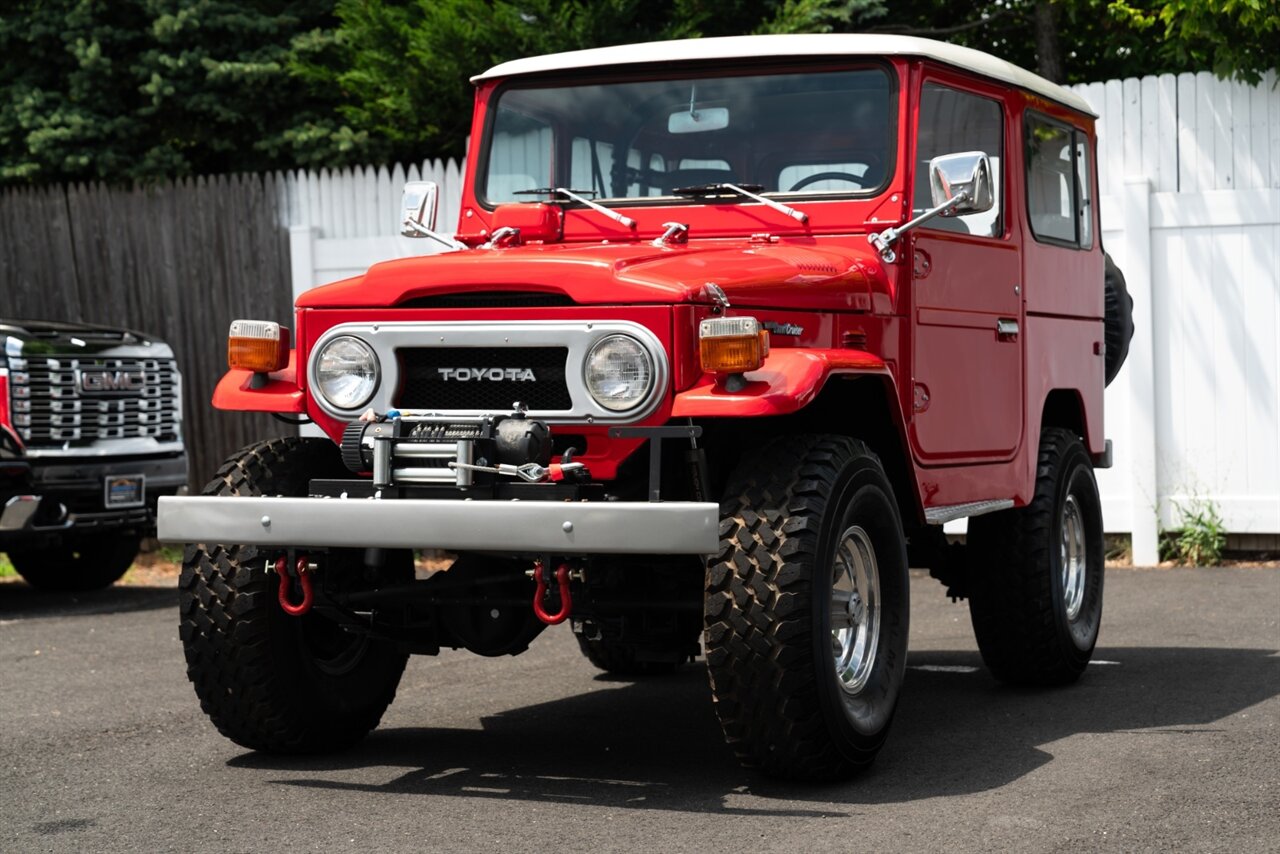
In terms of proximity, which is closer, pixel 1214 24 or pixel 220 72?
pixel 1214 24

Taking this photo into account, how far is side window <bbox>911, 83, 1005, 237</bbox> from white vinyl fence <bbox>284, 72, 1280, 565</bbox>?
13.5 feet

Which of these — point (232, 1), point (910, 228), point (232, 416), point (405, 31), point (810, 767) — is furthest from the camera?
point (232, 1)

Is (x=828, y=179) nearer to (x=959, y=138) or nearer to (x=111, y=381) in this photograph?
(x=959, y=138)

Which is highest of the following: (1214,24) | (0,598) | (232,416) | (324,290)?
(1214,24)

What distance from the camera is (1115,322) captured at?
356 inches

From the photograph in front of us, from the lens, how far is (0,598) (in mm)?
11469

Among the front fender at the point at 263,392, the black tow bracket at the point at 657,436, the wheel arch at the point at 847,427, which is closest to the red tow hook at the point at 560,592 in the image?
the black tow bracket at the point at 657,436

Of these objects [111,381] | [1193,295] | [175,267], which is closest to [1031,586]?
[1193,295]

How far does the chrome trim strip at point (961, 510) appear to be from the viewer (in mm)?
6527

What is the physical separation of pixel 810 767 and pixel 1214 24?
278 inches

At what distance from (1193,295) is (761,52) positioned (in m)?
5.24

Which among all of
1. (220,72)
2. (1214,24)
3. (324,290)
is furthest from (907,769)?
(220,72)

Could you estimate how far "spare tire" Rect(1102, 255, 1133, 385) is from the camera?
897 centimetres

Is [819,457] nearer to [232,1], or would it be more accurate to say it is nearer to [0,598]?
[0,598]
